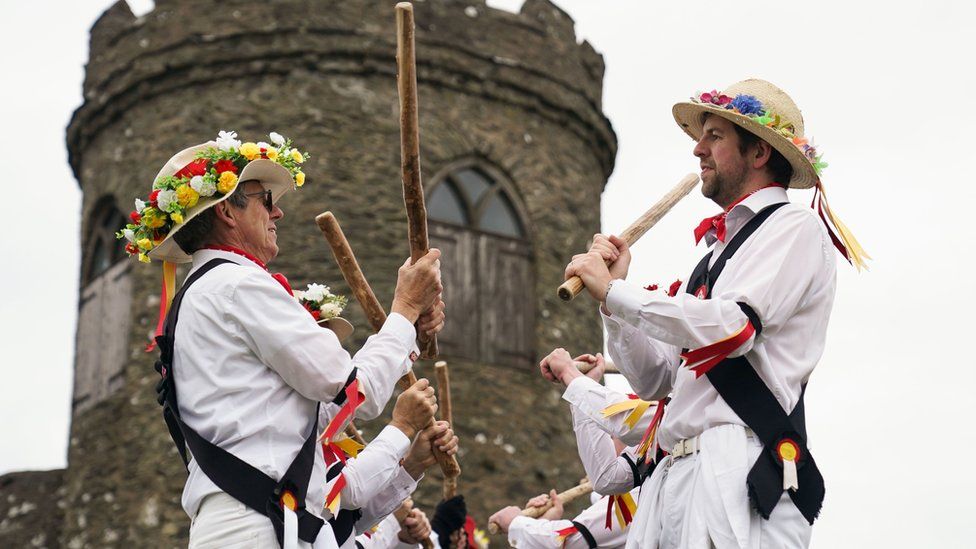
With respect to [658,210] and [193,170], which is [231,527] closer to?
[193,170]

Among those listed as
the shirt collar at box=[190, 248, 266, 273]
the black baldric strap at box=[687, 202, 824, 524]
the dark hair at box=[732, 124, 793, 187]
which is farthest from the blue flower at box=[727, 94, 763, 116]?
the shirt collar at box=[190, 248, 266, 273]

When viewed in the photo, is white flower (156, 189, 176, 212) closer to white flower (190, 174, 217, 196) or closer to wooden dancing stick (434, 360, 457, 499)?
white flower (190, 174, 217, 196)

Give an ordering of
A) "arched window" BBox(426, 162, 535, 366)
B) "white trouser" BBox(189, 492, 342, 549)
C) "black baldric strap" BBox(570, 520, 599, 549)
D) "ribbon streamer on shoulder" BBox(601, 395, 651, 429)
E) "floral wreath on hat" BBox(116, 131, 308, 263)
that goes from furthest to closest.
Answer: "arched window" BBox(426, 162, 535, 366) → "black baldric strap" BBox(570, 520, 599, 549) → "ribbon streamer on shoulder" BBox(601, 395, 651, 429) → "floral wreath on hat" BBox(116, 131, 308, 263) → "white trouser" BBox(189, 492, 342, 549)

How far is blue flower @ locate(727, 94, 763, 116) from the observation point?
4.56 m

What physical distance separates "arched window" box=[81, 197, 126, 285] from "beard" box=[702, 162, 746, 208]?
1010cm

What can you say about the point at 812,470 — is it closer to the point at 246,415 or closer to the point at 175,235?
the point at 246,415

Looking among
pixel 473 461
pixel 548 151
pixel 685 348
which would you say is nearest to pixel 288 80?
pixel 548 151

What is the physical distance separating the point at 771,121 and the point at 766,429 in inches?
40.3

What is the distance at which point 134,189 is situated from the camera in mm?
13562

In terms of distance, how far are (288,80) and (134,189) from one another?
1.78 meters

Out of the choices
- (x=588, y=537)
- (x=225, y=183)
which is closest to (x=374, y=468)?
(x=225, y=183)

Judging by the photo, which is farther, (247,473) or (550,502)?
(550,502)

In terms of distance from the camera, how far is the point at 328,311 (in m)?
5.42

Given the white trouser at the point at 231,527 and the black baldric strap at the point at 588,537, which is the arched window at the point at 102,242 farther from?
the white trouser at the point at 231,527
